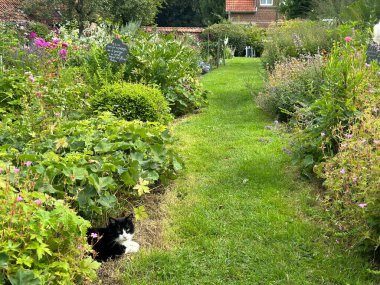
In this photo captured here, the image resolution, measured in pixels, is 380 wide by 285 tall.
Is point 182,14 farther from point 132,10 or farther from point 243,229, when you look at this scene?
point 243,229

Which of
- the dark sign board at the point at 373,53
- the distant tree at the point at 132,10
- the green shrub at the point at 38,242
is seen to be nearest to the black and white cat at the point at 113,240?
the green shrub at the point at 38,242

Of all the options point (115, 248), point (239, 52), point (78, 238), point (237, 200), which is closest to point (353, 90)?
point (237, 200)

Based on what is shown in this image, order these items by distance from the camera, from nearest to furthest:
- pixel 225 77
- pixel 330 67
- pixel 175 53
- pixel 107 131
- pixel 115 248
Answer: pixel 115 248 < pixel 107 131 < pixel 330 67 < pixel 175 53 < pixel 225 77

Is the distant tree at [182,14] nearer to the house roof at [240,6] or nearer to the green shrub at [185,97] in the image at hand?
the house roof at [240,6]

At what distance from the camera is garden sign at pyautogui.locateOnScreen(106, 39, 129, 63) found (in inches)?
272

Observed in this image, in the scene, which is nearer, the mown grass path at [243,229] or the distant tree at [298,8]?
the mown grass path at [243,229]

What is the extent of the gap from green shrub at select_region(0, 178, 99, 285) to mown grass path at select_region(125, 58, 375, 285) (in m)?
0.56

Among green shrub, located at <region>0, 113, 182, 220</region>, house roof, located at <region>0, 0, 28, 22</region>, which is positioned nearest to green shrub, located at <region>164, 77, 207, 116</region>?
green shrub, located at <region>0, 113, 182, 220</region>

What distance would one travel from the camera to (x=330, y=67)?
477 centimetres

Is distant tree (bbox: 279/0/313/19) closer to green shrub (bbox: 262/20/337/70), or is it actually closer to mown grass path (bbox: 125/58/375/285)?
green shrub (bbox: 262/20/337/70)

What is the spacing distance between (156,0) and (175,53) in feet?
69.2

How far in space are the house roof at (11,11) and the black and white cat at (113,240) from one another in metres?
20.2

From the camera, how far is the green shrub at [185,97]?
8.05 m

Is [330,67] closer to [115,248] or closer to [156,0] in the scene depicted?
[115,248]
